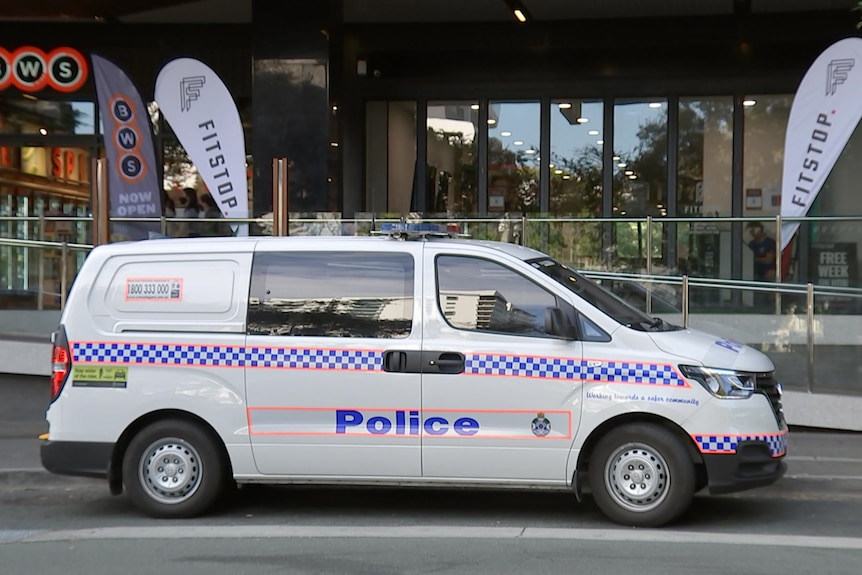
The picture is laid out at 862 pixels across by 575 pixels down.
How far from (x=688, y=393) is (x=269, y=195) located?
9481mm

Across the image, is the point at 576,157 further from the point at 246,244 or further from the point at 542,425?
the point at 542,425

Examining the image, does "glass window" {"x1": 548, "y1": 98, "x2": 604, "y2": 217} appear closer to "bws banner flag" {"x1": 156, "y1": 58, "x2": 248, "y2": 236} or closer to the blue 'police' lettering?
"bws banner flag" {"x1": 156, "y1": 58, "x2": 248, "y2": 236}

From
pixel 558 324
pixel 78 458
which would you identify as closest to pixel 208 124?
pixel 78 458


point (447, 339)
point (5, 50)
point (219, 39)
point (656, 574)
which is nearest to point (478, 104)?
point (219, 39)

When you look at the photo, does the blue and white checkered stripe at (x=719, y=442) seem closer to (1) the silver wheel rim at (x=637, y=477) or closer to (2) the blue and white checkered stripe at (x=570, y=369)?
(1) the silver wheel rim at (x=637, y=477)

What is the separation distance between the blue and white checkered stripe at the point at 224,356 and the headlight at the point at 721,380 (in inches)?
84.6

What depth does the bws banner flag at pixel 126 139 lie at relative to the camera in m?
13.3

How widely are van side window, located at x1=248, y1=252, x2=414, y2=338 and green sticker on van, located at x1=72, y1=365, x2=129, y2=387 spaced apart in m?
1.01

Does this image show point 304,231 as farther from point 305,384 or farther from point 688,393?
point 688,393

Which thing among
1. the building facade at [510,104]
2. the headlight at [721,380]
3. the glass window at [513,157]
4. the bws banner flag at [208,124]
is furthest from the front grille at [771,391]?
the glass window at [513,157]

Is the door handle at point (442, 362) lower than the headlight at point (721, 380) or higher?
higher

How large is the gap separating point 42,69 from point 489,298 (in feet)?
45.4

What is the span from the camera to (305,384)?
22.9 ft

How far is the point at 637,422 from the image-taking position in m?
6.75
